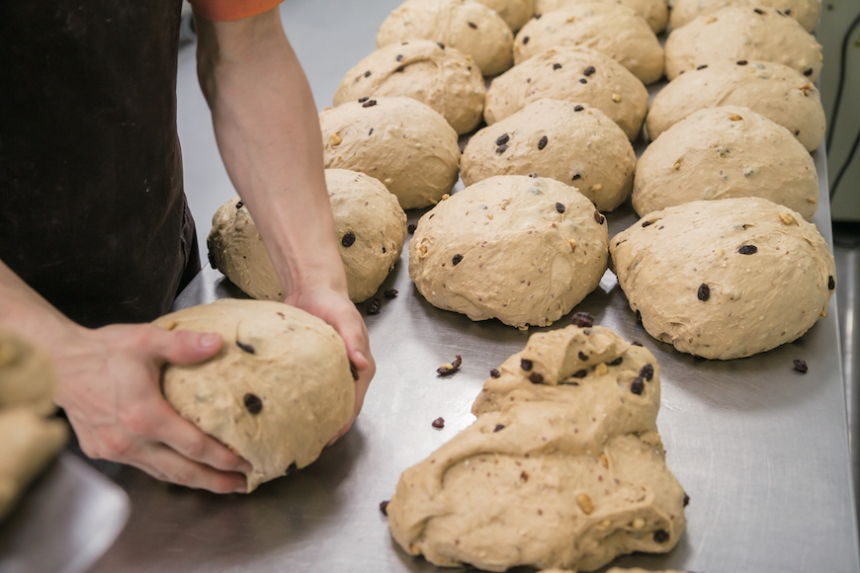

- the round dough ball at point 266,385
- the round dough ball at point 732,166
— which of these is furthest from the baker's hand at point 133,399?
the round dough ball at point 732,166

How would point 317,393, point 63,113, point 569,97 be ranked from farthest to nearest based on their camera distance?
point 569,97
point 63,113
point 317,393

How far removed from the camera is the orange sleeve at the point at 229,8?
1.49m

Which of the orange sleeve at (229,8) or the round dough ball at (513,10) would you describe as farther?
the round dough ball at (513,10)

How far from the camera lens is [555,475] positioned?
47.9 inches

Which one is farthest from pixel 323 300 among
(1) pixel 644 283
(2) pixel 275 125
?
(1) pixel 644 283

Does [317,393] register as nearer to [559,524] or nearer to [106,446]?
[106,446]

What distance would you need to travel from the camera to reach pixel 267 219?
1.58 meters

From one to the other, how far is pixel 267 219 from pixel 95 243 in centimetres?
38

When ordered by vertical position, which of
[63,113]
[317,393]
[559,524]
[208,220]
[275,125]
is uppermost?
[63,113]

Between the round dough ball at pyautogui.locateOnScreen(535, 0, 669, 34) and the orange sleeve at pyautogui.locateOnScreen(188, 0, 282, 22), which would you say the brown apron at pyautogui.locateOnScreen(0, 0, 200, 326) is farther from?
the round dough ball at pyautogui.locateOnScreen(535, 0, 669, 34)

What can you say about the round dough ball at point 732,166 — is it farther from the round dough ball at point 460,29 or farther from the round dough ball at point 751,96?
the round dough ball at point 460,29

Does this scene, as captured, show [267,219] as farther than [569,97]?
No

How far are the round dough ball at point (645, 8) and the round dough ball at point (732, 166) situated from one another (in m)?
1.05

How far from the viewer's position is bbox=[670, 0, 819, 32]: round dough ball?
286 centimetres
